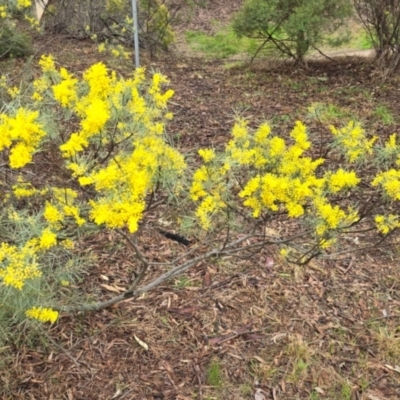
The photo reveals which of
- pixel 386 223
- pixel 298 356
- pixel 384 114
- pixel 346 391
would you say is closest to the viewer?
pixel 386 223

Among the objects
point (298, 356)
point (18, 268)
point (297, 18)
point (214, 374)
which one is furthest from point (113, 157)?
point (297, 18)

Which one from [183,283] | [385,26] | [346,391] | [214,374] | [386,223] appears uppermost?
[385,26]

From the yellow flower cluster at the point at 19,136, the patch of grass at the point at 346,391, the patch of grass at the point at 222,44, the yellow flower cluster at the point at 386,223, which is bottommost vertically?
the patch of grass at the point at 346,391

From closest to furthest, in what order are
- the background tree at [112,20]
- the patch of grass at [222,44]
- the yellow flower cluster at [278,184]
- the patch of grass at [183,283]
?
the yellow flower cluster at [278,184] → the patch of grass at [183,283] → the background tree at [112,20] → the patch of grass at [222,44]

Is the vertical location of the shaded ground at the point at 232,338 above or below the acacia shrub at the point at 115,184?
below

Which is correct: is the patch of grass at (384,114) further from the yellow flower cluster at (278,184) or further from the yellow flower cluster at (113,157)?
the yellow flower cluster at (113,157)

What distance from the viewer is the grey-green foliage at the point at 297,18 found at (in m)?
6.66

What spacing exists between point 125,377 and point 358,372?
126cm

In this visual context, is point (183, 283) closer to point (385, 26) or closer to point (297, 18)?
point (297, 18)

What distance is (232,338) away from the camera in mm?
3000

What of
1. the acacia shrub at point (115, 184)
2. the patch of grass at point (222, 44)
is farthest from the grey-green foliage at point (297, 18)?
the acacia shrub at point (115, 184)

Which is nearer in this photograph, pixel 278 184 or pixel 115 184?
pixel 115 184

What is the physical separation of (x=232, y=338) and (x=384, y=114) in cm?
364

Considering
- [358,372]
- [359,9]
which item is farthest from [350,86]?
[358,372]
